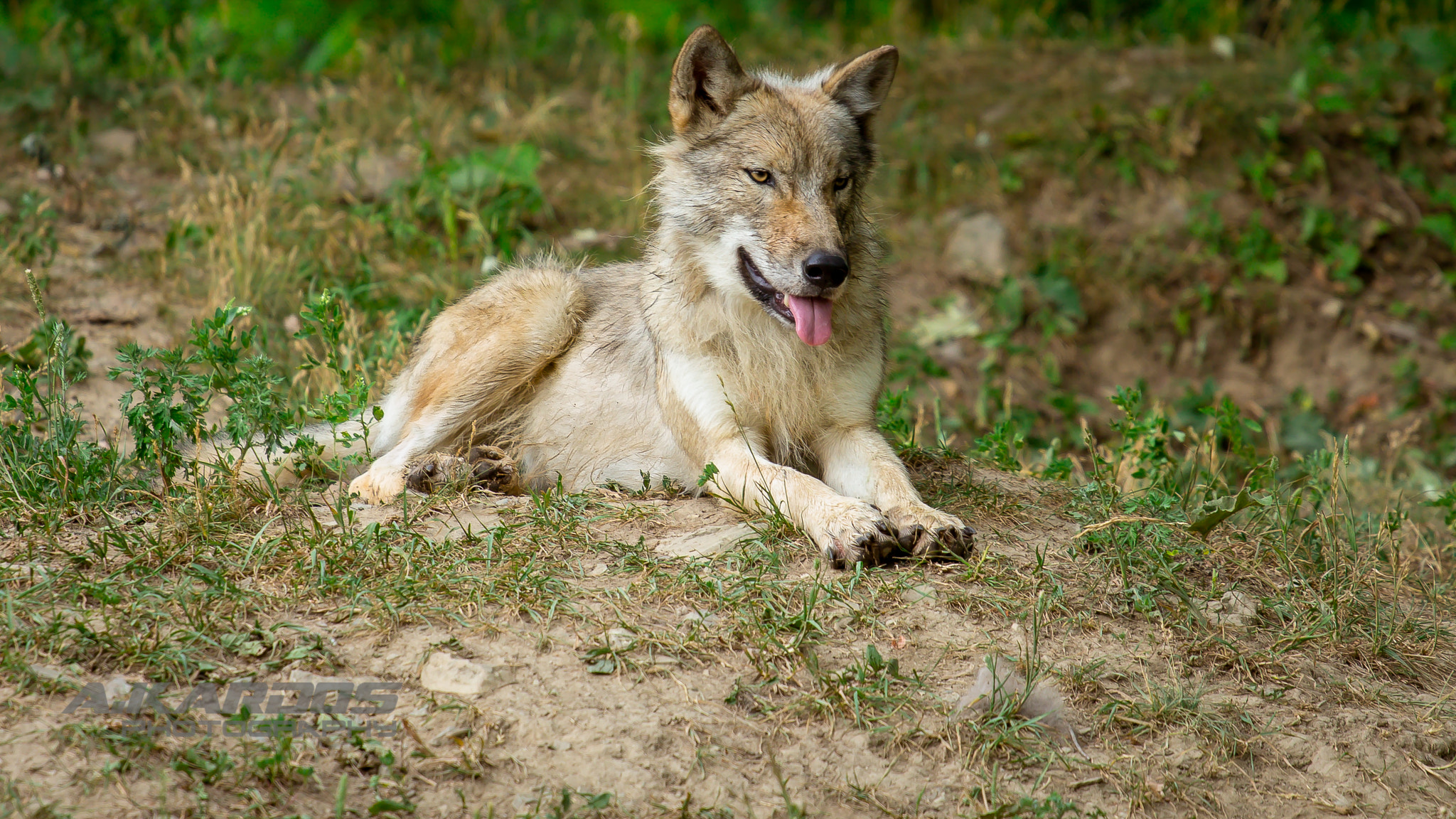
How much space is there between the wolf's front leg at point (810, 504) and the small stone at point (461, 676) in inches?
50.9

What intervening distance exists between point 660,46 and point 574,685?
934cm

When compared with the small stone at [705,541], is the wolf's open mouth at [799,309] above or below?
above

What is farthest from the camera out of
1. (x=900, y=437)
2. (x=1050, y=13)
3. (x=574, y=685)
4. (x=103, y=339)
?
(x=1050, y=13)

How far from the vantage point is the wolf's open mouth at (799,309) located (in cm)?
439

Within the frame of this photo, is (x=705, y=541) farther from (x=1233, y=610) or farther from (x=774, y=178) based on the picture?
(x=1233, y=610)

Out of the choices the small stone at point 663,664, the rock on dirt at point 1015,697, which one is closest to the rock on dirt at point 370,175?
the small stone at point 663,664

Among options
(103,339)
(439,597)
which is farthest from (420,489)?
(103,339)

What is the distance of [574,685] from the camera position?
10.6 feet

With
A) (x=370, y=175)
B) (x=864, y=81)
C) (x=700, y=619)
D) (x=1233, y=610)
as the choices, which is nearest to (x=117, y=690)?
(x=700, y=619)

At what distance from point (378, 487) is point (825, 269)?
6.95 feet

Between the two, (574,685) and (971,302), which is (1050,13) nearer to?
(971,302)

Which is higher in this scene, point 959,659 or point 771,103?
point 771,103

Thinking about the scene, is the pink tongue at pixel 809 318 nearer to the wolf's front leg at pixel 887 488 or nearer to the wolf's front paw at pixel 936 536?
the wolf's front leg at pixel 887 488

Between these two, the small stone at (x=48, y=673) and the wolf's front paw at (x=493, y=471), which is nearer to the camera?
the small stone at (x=48, y=673)
